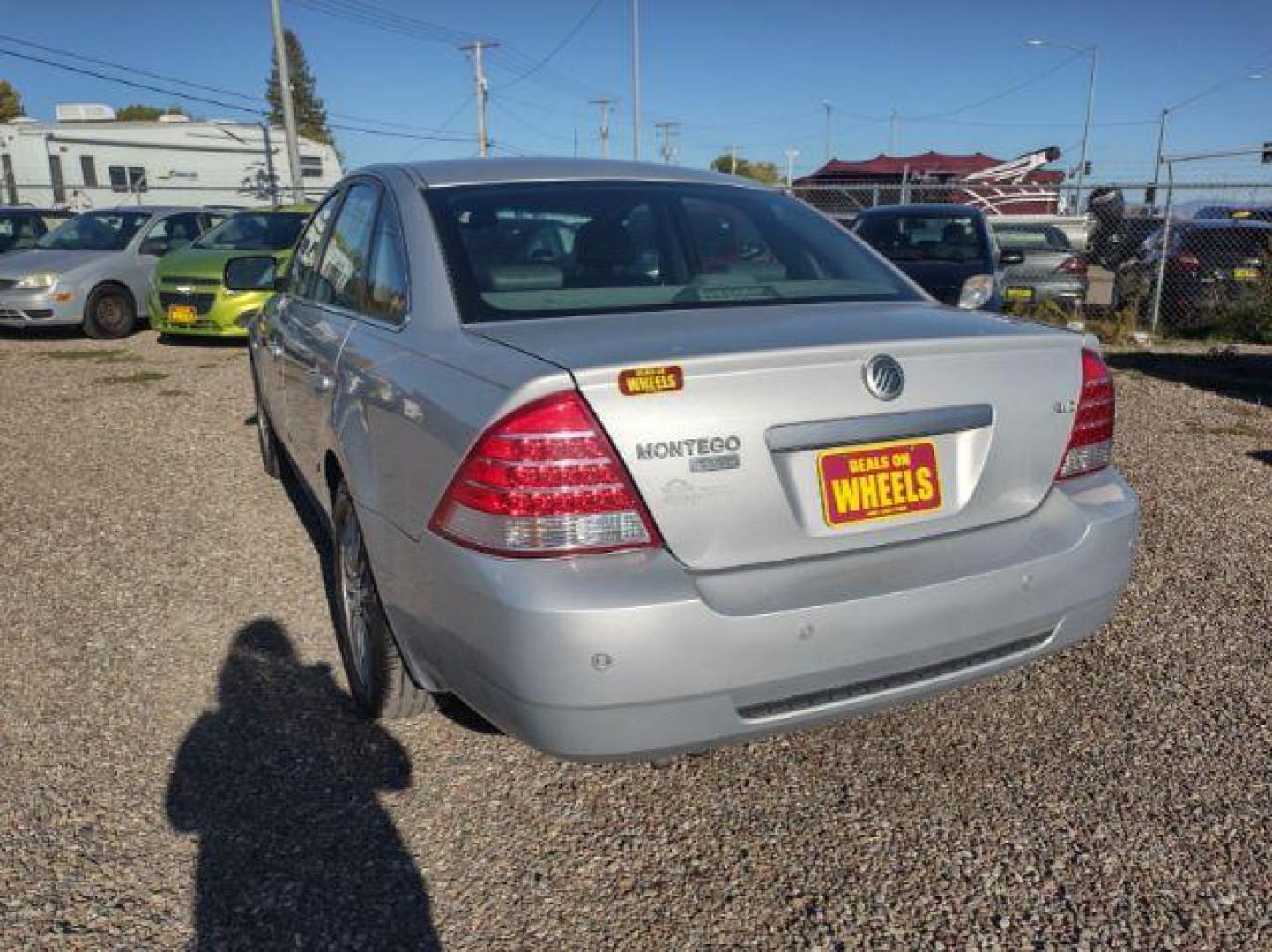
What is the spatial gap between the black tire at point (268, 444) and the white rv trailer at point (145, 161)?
23.1 m

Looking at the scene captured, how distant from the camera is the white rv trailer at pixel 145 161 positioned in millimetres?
30344

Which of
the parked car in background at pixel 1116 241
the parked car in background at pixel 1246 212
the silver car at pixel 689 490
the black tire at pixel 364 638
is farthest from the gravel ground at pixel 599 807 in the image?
the parked car in background at pixel 1116 241

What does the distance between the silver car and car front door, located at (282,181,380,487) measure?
12.7 inches

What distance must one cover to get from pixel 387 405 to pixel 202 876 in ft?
3.97

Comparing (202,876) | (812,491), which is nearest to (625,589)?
(812,491)

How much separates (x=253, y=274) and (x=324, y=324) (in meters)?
1.45

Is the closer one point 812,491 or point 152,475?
point 812,491

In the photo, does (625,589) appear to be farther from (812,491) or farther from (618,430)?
(812,491)

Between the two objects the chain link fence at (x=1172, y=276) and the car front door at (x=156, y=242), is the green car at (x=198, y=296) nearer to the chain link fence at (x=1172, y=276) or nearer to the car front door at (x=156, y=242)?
the car front door at (x=156, y=242)

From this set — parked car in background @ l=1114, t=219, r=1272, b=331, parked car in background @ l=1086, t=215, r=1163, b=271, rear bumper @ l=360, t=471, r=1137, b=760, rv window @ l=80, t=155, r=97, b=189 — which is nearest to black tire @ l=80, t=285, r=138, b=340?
rear bumper @ l=360, t=471, r=1137, b=760

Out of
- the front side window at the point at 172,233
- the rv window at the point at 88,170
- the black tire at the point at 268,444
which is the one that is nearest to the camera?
the black tire at the point at 268,444

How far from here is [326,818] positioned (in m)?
2.65

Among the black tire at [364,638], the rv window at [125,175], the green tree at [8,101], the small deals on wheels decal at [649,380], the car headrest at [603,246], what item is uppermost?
the green tree at [8,101]

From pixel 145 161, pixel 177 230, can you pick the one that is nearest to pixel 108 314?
pixel 177 230
